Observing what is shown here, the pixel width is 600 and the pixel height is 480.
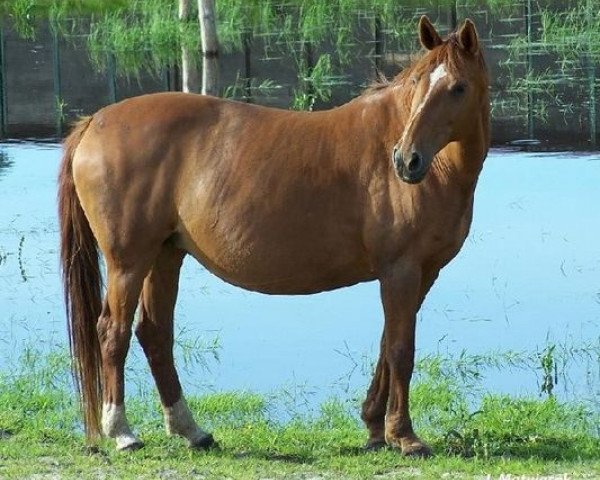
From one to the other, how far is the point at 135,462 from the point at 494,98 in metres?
10.8

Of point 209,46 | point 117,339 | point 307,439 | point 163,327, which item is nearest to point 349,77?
point 209,46

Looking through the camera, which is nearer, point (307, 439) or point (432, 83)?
point (432, 83)

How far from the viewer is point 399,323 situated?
6113 millimetres

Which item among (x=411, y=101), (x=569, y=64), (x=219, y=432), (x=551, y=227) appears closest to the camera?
(x=411, y=101)

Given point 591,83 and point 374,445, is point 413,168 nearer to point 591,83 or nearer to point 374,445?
point 374,445

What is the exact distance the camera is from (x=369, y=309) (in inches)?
364

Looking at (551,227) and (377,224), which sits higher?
(377,224)

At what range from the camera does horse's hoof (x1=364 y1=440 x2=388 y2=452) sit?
632 centimetres

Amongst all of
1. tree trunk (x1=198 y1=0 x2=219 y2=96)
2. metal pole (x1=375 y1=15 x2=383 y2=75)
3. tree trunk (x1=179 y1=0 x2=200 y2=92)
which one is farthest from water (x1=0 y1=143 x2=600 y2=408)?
metal pole (x1=375 y1=15 x2=383 y2=75)

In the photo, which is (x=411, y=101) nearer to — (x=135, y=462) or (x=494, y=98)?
(x=135, y=462)

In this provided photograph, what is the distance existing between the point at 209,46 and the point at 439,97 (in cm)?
1155

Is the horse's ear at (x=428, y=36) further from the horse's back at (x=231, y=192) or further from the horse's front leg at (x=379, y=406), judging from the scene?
the horse's front leg at (x=379, y=406)

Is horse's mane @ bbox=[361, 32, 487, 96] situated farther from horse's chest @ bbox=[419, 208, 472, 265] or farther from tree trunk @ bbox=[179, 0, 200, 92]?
tree trunk @ bbox=[179, 0, 200, 92]

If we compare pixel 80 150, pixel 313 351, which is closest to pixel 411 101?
pixel 80 150
